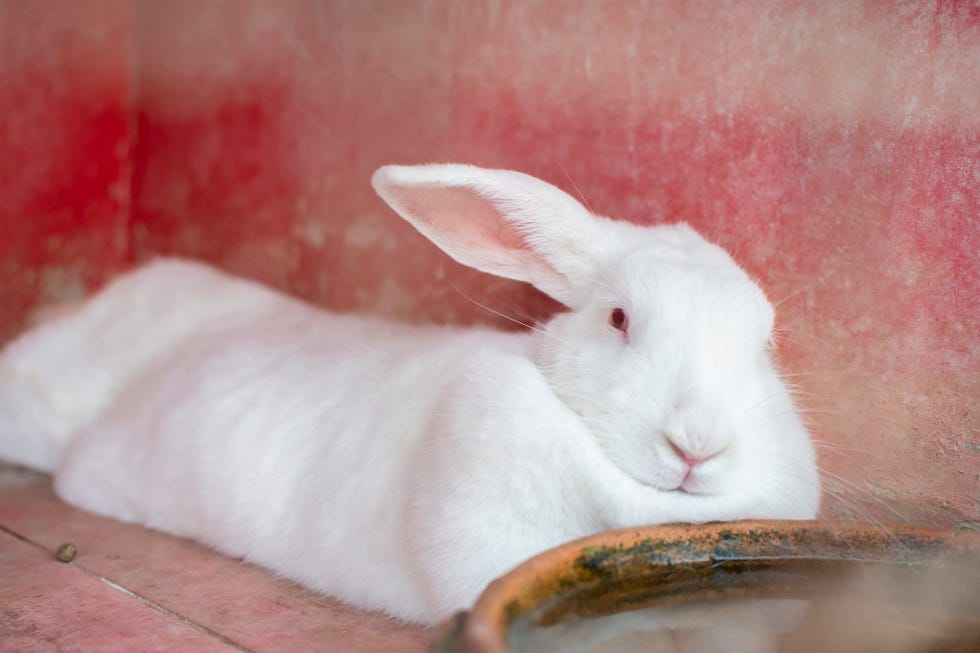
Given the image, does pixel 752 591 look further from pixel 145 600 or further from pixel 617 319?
pixel 145 600

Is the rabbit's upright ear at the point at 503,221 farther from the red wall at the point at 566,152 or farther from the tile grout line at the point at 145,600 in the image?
the tile grout line at the point at 145,600

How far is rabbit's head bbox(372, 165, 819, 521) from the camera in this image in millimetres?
2107

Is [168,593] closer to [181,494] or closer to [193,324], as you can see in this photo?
[181,494]

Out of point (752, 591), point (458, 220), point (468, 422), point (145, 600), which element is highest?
point (458, 220)

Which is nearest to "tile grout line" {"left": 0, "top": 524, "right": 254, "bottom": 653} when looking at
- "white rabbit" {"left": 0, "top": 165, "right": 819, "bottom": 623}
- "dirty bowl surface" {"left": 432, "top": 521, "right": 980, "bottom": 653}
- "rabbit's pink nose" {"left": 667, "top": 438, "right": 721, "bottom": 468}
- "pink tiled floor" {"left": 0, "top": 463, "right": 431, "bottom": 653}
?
"pink tiled floor" {"left": 0, "top": 463, "right": 431, "bottom": 653}

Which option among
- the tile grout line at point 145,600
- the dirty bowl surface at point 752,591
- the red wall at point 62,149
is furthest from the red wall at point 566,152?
the tile grout line at point 145,600

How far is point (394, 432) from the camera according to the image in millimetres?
2639

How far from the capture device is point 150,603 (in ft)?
8.37

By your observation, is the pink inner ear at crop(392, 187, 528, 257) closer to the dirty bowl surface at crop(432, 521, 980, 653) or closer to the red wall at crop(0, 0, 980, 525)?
the red wall at crop(0, 0, 980, 525)

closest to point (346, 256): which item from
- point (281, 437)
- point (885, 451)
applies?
point (281, 437)

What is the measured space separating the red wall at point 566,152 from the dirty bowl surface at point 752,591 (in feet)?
1.69

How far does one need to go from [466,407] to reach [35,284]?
9.74 ft

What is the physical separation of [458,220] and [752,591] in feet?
3.60

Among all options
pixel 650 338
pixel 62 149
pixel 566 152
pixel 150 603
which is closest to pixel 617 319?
pixel 650 338
